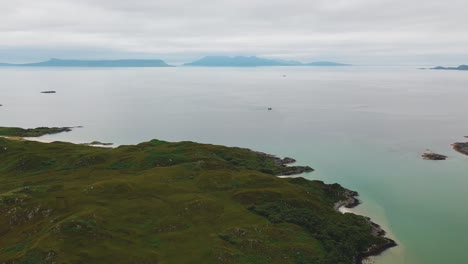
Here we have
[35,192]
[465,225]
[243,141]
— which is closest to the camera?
[35,192]

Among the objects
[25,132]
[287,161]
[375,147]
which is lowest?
[375,147]

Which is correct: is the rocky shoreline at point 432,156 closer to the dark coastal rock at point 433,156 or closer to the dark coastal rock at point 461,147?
the dark coastal rock at point 433,156

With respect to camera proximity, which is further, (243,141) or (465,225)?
(243,141)

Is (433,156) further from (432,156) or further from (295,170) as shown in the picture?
(295,170)

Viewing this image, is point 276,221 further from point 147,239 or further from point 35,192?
point 35,192

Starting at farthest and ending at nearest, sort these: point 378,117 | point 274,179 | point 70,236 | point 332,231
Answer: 1. point 378,117
2. point 274,179
3. point 332,231
4. point 70,236

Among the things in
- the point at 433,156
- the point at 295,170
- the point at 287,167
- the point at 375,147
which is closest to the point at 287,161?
the point at 287,167

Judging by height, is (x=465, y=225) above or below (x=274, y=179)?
below

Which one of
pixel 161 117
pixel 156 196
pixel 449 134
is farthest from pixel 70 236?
pixel 161 117
